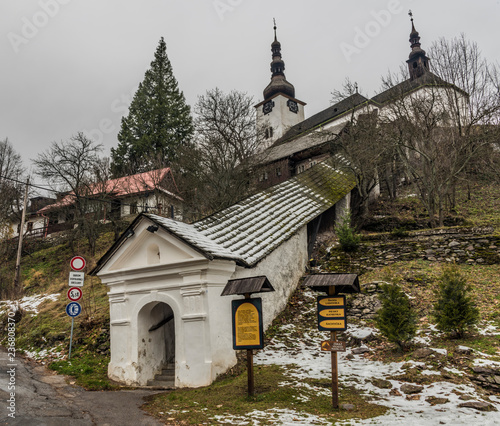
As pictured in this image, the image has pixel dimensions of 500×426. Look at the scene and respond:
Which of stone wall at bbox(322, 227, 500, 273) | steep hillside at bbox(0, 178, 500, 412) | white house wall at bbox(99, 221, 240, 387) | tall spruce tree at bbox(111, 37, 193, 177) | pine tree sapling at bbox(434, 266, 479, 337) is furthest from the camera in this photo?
tall spruce tree at bbox(111, 37, 193, 177)

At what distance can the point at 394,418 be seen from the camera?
5750mm

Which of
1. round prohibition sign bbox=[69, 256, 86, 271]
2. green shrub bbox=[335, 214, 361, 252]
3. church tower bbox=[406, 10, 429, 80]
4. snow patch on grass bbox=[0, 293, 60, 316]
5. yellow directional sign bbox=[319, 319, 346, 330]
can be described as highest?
church tower bbox=[406, 10, 429, 80]

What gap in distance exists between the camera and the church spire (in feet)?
192

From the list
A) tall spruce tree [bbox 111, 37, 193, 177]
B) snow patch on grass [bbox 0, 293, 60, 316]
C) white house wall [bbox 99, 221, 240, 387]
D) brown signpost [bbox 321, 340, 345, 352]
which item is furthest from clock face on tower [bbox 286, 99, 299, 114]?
brown signpost [bbox 321, 340, 345, 352]

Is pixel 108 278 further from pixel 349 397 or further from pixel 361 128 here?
pixel 361 128

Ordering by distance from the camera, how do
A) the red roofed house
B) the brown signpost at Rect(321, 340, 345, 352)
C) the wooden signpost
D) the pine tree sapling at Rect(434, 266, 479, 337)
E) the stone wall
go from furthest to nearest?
1. the red roofed house
2. the stone wall
3. the pine tree sapling at Rect(434, 266, 479, 337)
4. the wooden signpost
5. the brown signpost at Rect(321, 340, 345, 352)

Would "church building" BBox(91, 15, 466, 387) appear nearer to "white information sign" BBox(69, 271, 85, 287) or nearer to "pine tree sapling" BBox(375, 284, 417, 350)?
"white information sign" BBox(69, 271, 85, 287)

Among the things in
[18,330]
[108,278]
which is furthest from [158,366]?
[18,330]

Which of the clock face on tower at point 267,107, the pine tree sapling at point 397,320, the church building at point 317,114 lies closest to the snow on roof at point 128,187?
the church building at point 317,114

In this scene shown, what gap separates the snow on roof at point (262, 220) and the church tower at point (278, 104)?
39501 millimetres

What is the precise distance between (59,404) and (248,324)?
11.7 feet

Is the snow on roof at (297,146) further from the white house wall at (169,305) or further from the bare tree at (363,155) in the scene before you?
the white house wall at (169,305)

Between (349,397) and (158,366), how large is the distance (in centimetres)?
515

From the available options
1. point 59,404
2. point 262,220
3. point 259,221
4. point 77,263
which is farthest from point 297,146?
point 59,404
